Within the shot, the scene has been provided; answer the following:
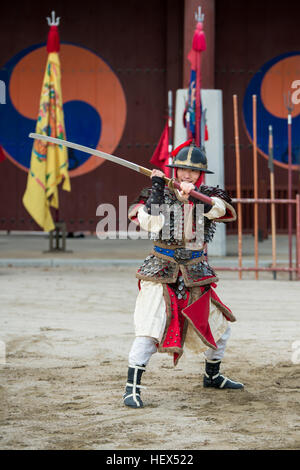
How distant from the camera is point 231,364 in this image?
526 centimetres

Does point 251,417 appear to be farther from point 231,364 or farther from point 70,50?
point 70,50

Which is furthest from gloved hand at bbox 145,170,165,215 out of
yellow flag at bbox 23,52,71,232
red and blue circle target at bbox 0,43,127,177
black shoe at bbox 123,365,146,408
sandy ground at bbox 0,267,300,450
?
red and blue circle target at bbox 0,43,127,177

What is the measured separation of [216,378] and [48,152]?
7.03 m

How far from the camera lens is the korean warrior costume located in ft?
14.3

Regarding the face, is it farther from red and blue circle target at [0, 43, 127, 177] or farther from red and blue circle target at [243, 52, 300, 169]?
red and blue circle target at [243, 52, 300, 169]

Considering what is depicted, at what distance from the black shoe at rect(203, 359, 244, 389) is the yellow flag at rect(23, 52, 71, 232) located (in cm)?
671

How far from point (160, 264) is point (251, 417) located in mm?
938

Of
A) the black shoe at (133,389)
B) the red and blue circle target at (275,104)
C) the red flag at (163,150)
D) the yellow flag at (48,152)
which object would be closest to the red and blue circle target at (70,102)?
the red and blue circle target at (275,104)

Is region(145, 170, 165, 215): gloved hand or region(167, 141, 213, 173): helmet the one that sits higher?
region(167, 141, 213, 173): helmet

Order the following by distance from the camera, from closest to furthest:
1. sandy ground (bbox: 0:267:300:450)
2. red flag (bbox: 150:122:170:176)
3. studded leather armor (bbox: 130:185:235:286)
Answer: sandy ground (bbox: 0:267:300:450), studded leather armor (bbox: 130:185:235:286), red flag (bbox: 150:122:170:176)

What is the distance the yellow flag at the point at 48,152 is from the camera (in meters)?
11.0

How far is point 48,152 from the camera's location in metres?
11.2

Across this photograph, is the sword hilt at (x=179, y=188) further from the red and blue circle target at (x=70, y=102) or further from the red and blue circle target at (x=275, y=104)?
the red and blue circle target at (x=275, y=104)

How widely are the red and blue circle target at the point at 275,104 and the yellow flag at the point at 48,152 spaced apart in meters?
4.62
